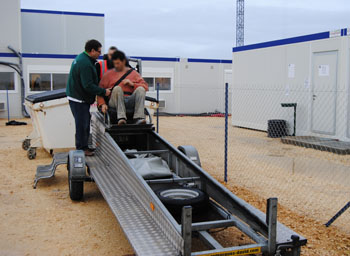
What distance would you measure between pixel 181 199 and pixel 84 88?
2.81 meters

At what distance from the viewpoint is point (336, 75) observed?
11.6m

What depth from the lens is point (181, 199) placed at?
423 cm

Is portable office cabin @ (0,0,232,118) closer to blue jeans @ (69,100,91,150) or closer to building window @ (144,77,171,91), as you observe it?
building window @ (144,77,171,91)

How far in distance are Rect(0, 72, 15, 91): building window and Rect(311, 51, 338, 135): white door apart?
14.1 metres

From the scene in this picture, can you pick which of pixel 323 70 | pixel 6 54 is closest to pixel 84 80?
pixel 323 70

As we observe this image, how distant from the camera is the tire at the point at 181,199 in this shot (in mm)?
4148

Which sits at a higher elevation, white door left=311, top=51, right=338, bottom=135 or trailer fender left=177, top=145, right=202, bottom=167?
white door left=311, top=51, right=338, bottom=135

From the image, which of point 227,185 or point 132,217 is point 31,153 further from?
point 132,217

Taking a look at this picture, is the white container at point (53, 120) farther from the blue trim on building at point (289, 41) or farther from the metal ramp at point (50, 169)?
the blue trim on building at point (289, 41)

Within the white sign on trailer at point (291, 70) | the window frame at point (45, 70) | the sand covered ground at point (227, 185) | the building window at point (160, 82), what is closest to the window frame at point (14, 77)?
the window frame at point (45, 70)

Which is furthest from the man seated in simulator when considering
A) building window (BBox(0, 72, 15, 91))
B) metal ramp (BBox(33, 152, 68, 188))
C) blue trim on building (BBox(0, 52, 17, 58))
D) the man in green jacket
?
blue trim on building (BBox(0, 52, 17, 58))

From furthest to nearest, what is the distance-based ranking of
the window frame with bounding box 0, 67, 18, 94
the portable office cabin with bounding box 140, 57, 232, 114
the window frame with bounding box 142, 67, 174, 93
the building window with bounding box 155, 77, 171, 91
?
the building window with bounding box 155, 77, 171, 91, the portable office cabin with bounding box 140, 57, 232, 114, the window frame with bounding box 142, 67, 174, 93, the window frame with bounding box 0, 67, 18, 94

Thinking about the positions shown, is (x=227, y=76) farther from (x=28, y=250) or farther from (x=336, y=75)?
(x=28, y=250)

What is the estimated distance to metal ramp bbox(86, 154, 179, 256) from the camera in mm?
3450
